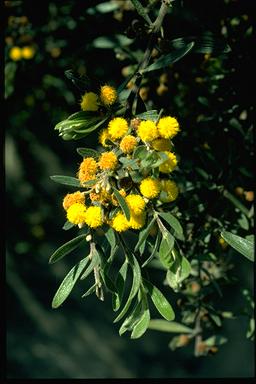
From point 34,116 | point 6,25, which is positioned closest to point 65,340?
point 34,116

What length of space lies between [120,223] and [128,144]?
0.15 meters

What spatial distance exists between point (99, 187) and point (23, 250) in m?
2.31

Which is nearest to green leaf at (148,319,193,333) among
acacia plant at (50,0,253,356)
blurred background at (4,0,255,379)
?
blurred background at (4,0,255,379)

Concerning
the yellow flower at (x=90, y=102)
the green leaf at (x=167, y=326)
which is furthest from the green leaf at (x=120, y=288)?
the green leaf at (x=167, y=326)

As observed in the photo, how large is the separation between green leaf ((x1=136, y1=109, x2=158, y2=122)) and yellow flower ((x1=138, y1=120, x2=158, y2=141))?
1.4 inches

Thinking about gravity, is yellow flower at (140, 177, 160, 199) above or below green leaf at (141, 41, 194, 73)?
below

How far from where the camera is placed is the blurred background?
145 centimetres

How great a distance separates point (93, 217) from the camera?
953 millimetres

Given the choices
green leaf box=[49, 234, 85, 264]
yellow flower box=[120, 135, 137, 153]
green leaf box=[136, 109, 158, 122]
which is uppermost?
green leaf box=[136, 109, 158, 122]

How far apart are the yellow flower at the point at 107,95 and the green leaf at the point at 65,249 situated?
0.28 metres

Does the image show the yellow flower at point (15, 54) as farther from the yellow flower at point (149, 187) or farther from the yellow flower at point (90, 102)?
the yellow flower at point (149, 187)

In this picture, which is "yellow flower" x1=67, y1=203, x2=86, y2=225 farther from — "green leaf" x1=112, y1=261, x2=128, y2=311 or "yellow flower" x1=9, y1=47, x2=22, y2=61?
"yellow flower" x1=9, y1=47, x2=22, y2=61

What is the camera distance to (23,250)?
315cm

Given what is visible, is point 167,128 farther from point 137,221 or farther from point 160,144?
point 137,221
